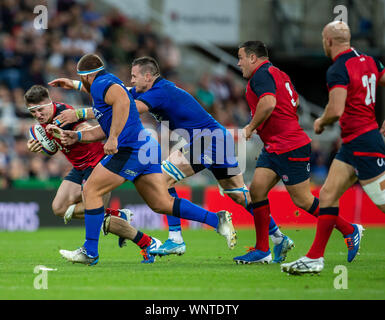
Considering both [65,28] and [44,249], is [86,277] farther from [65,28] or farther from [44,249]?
[65,28]

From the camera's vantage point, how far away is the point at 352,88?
305 inches

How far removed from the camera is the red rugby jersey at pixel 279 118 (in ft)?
29.8

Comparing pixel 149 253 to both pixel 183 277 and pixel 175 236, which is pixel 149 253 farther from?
pixel 183 277

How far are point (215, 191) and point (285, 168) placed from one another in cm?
961

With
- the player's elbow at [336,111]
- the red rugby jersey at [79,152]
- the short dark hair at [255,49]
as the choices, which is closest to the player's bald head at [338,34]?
the player's elbow at [336,111]

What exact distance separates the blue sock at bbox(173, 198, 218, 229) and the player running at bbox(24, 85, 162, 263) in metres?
0.78

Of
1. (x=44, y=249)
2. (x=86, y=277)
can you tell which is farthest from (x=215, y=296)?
(x=44, y=249)

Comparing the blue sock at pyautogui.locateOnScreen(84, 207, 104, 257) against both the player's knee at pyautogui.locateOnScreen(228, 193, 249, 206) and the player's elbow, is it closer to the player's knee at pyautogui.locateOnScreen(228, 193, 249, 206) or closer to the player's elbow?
the player's knee at pyautogui.locateOnScreen(228, 193, 249, 206)

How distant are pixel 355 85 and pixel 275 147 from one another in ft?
5.42

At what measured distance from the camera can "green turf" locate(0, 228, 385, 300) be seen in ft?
22.5

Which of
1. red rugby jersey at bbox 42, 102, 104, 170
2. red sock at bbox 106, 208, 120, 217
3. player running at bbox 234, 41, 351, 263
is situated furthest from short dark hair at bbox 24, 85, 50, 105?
player running at bbox 234, 41, 351, 263

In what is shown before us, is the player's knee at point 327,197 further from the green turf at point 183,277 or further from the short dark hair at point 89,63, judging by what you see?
the short dark hair at point 89,63

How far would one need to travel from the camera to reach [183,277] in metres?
8.05

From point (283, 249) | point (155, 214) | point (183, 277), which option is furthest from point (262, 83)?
point (155, 214)
